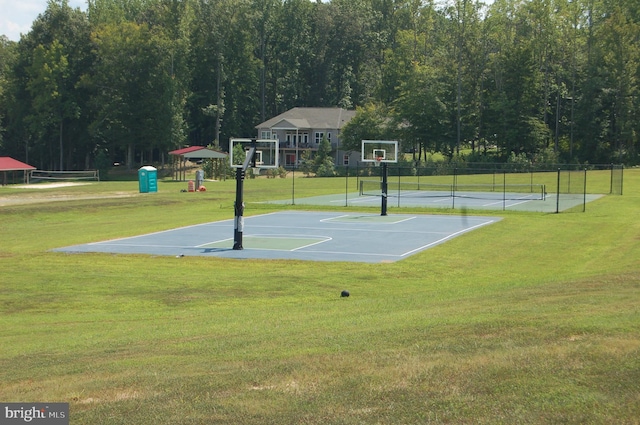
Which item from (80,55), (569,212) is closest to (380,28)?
A: (80,55)

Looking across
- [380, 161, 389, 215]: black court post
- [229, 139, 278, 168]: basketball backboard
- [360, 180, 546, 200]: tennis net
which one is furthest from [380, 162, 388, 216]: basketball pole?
[360, 180, 546, 200]: tennis net

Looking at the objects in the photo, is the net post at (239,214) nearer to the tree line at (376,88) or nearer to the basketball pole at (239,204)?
the basketball pole at (239,204)

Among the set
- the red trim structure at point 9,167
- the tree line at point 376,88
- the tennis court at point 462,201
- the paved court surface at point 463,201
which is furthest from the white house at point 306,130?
the paved court surface at point 463,201

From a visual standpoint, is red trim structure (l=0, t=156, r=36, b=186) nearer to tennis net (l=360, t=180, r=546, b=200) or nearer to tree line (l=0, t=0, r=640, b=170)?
tree line (l=0, t=0, r=640, b=170)

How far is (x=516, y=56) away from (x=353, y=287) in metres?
76.8

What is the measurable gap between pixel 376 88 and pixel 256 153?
279ft

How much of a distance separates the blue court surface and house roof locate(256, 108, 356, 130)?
218ft

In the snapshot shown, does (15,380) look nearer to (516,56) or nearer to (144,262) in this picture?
(144,262)

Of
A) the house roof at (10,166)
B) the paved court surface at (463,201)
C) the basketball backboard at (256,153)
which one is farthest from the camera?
the house roof at (10,166)

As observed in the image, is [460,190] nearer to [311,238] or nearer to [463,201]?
[463,201]

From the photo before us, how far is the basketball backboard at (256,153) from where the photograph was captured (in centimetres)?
2633

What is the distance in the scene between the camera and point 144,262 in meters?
22.7

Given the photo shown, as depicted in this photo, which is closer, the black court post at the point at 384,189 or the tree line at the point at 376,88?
the black court post at the point at 384,189

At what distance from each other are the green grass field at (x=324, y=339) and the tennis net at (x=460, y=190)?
88.6ft
